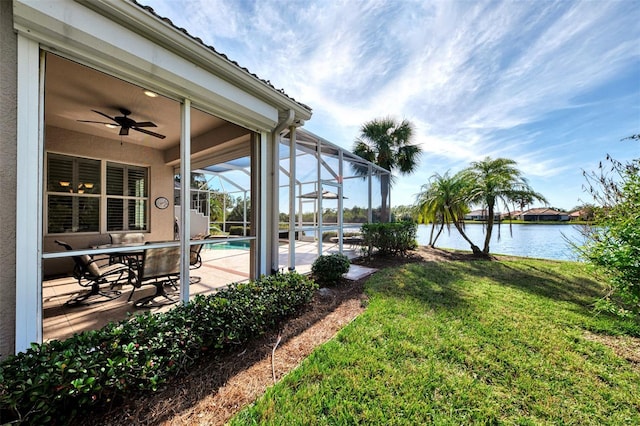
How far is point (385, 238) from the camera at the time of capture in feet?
27.2

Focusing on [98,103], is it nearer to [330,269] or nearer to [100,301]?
[100,301]

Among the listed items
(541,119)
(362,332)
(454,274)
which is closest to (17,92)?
(362,332)

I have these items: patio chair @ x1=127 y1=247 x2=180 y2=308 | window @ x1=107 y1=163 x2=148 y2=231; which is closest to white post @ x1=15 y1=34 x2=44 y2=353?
patio chair @ x1=127 y1=247 x2=180 y2=308

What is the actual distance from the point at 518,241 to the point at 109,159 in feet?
54.3

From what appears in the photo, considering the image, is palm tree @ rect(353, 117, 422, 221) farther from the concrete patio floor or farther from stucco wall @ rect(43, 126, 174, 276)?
stucco wall @ rect(43, 126, 174, 276)

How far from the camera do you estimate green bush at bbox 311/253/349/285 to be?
16.5 feet

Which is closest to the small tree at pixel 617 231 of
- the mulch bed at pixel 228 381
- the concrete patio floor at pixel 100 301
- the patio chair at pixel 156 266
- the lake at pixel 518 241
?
the mulch bed at pixel 228 381

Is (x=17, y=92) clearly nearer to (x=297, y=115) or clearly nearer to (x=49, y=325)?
(x=49, y=325)

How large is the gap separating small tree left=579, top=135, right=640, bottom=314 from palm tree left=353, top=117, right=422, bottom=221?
27.0ft

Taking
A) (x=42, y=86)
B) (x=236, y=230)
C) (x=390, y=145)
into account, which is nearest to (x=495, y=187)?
(x=390, y=145)

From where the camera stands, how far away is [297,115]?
455cm

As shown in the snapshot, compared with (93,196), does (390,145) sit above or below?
above

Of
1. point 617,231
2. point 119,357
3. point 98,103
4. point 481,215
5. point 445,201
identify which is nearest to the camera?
point 119,357

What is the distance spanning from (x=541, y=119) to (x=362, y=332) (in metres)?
11.6
